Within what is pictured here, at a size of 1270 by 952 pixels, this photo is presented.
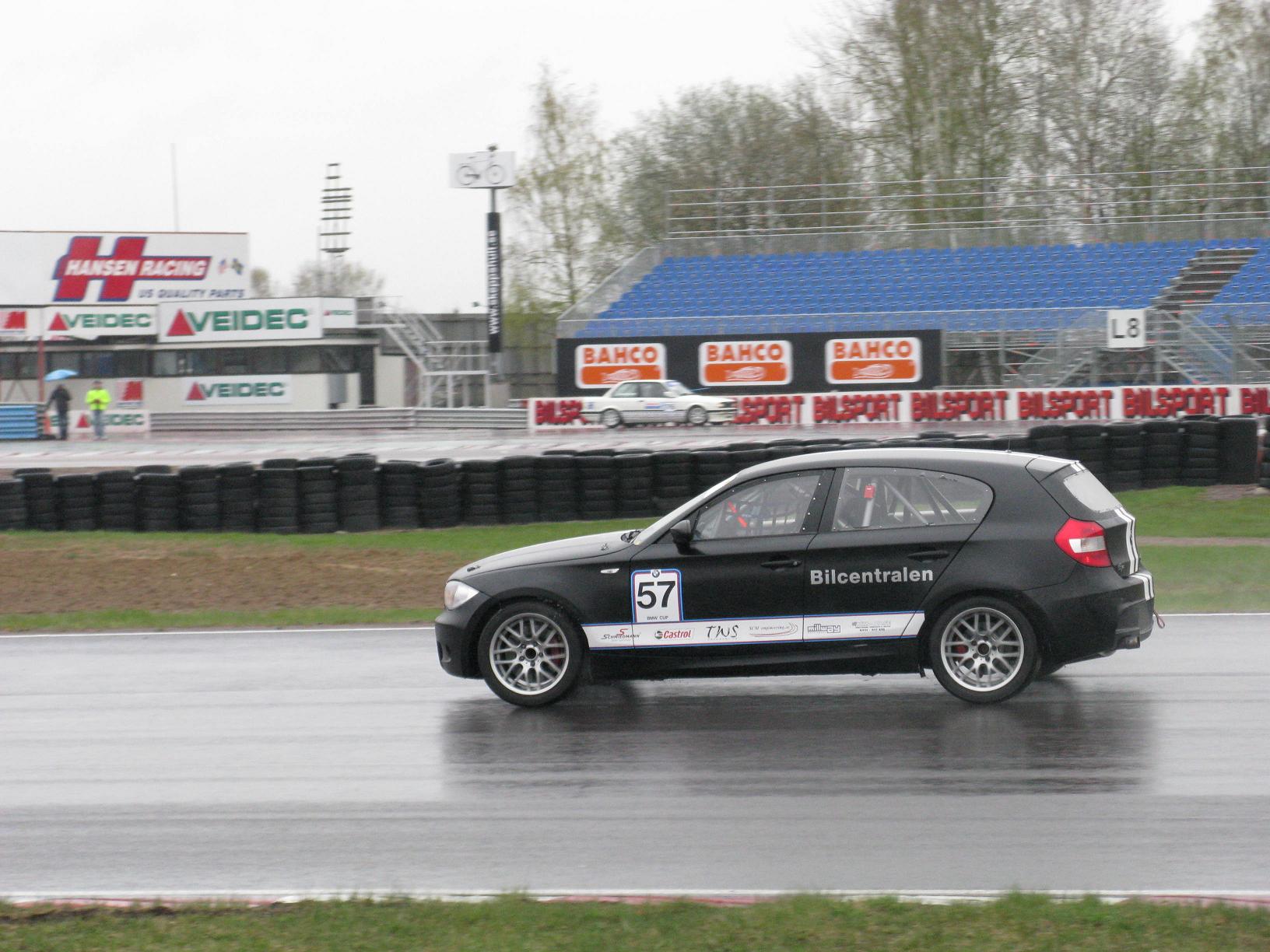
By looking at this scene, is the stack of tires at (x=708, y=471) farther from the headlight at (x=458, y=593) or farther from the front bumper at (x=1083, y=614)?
the front bumper at (x=1083, y=614)

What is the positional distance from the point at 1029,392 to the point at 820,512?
27.7 m

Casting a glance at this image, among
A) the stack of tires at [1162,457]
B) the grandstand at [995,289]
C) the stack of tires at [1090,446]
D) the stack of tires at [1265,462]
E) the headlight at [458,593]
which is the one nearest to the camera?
the headlight at [458,593]

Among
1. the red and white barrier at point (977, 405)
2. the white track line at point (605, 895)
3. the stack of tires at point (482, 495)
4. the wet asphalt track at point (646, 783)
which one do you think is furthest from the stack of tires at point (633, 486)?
the red and white barrier at point (977, 405)

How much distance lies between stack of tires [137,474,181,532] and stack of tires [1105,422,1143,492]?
12.8m

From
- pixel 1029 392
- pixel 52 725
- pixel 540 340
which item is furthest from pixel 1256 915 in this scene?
pixel 540 340

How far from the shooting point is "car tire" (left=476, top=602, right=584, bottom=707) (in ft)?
A: 29.1

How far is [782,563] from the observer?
8531mm

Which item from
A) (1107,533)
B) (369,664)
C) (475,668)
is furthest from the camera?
(369,664)

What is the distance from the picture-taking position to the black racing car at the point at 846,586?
830 cm

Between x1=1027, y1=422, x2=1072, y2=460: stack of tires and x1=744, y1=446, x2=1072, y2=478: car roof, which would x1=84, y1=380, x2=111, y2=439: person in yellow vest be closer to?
x1=1027, y1=422, x2=1072, y2=460: stack of tires

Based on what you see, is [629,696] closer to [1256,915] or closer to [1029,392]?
[1256,915]

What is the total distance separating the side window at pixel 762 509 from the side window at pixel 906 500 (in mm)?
219

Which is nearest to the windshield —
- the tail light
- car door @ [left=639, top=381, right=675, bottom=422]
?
the tail light

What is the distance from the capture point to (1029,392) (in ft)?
114
